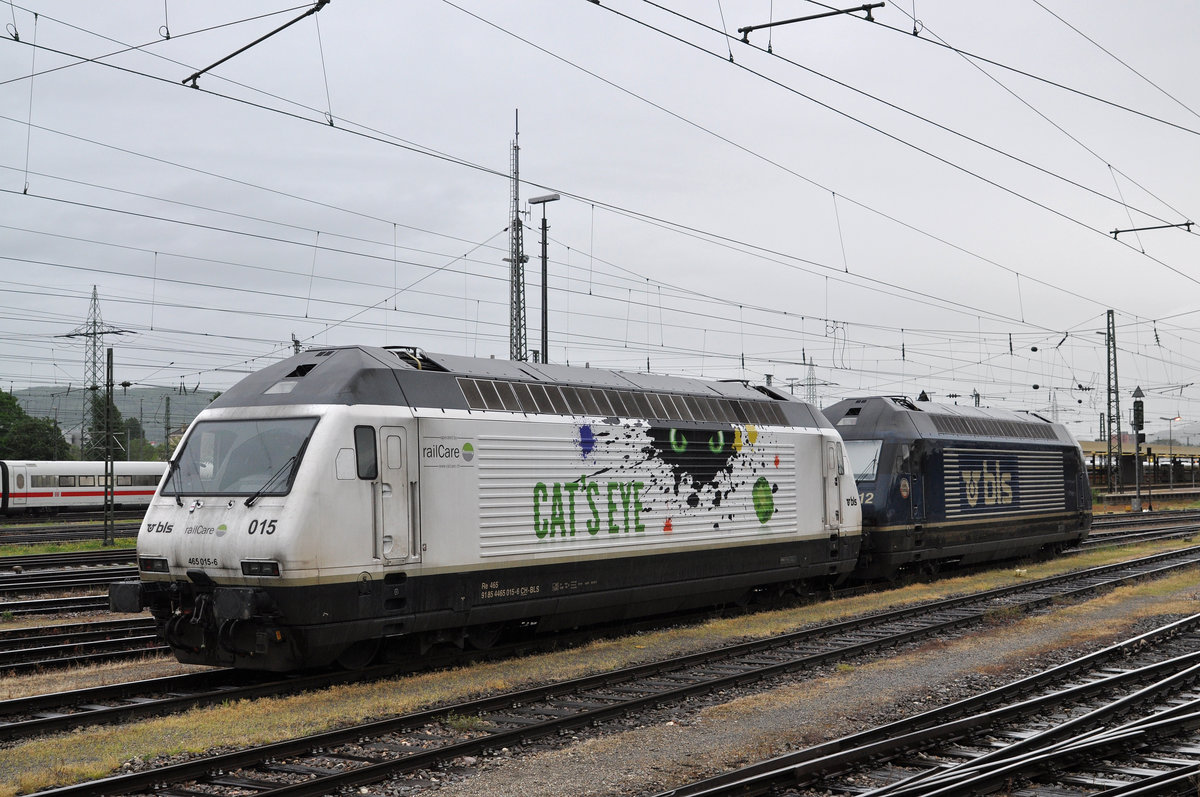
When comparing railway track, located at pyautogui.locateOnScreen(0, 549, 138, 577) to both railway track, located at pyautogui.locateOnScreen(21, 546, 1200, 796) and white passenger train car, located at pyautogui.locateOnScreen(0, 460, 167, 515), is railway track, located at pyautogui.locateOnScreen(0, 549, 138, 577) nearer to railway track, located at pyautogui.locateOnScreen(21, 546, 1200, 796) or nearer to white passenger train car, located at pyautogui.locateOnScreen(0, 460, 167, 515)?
railway track, located at pyautogui.locateOnScreen(21, 546, 1200, 796)

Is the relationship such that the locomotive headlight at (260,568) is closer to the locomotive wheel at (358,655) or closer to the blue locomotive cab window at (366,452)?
the blue locomotive cab window at (366,452)

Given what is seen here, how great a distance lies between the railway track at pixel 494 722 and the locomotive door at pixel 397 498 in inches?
86.2

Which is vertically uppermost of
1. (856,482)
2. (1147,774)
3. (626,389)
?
(626,389)

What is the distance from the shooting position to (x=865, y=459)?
22.7 m

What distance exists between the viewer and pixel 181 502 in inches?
488

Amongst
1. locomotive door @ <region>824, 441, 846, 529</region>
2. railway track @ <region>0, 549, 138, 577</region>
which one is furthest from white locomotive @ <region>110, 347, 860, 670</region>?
railway track @ <region>0, 549, 138, 577</region>

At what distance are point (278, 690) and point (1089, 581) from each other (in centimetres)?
1766

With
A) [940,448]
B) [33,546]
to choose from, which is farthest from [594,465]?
[33,546]

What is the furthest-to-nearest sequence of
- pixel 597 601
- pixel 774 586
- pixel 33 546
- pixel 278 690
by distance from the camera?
pixel 33 546
pixel 774 586
pixel 597 601
pixel 278 690

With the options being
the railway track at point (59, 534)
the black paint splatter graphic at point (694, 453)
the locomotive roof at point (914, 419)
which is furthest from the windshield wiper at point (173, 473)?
the railway track at point (59, 534)

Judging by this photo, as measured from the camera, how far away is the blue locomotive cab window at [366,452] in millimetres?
12102

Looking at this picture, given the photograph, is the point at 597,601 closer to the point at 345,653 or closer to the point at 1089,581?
the point at 345,653

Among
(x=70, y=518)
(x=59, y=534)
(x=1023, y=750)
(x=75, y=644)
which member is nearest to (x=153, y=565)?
(x=75, y=644)

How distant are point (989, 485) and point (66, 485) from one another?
45.2m
